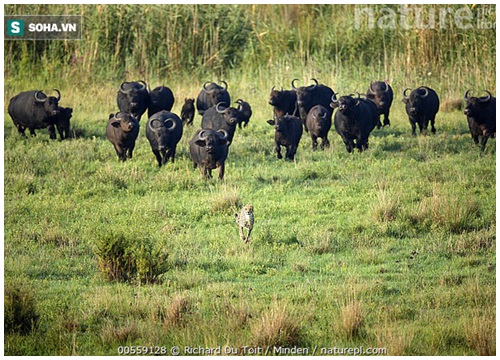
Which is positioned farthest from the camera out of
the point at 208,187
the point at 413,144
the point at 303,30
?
the point at 303,30

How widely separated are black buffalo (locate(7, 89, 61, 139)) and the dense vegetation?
22cm

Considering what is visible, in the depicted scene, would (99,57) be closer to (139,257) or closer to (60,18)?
(60,18)

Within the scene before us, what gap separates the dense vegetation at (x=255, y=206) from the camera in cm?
980

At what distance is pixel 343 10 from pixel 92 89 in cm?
531

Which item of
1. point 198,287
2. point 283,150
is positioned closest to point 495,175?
point 283,150

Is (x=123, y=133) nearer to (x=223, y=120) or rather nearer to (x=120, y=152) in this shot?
(x=120, y=152)

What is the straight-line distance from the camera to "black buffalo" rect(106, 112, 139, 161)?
14.8 meters

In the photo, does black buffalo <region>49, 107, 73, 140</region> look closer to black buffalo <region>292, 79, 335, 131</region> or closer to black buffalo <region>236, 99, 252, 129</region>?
black buffalo <region>236, 99, 252, 129</region>

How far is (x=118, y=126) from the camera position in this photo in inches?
586

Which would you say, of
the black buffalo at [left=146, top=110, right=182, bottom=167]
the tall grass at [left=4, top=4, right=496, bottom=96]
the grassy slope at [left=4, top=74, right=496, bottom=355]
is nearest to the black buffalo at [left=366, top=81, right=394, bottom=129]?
the grassy slope at [left=4, top=74, right=496, bottom=355]

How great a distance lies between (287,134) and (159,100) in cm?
322

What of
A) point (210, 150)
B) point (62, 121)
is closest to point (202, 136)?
point (210, 150)

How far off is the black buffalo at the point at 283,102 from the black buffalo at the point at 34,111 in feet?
11.0

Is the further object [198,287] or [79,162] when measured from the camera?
[79,162]
